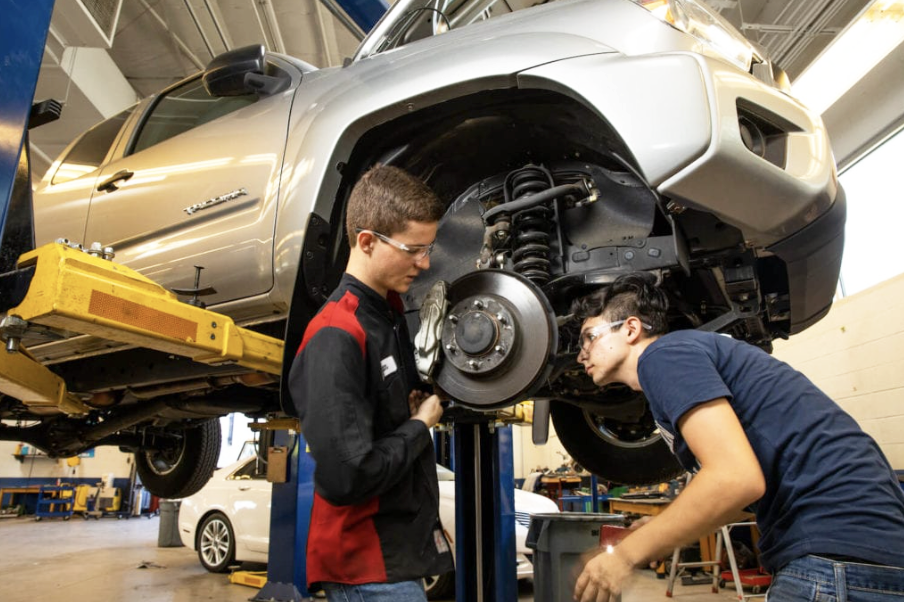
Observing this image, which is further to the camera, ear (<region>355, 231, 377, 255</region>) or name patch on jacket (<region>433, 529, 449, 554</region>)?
ear (<region>355, 231, 377, 255</region>)

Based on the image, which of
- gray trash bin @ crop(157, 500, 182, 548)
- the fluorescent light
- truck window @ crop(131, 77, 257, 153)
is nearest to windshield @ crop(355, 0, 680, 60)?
truck window @ crop(131, 77, 257, 153)

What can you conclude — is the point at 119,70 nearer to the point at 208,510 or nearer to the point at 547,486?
the point at 208,510

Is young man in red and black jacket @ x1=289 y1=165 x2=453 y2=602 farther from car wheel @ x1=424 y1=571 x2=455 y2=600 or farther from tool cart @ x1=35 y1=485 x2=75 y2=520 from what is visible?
tool cart @ x1=35 y1=485 x2=75 y2=520

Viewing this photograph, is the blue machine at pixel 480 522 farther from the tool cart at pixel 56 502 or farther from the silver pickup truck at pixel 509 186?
the tool cart at pixel 56 502

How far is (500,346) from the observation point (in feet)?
4.39

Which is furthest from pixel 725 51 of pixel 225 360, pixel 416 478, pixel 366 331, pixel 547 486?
pixel 547 486

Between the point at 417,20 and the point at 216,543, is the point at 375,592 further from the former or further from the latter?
the point at 216,543

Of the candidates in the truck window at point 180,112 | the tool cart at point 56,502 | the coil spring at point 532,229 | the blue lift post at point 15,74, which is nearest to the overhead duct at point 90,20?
the truck window at point 180,112

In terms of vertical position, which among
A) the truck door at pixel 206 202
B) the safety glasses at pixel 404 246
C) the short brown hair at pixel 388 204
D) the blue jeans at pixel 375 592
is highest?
the truck door at pixel 206 202

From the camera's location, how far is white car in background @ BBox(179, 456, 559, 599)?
546cm

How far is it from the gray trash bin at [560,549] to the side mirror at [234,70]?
279 centimetres

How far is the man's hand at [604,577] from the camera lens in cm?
89

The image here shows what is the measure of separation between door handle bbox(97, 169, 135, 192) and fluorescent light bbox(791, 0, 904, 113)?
3.74 m

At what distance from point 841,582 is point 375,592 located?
27.4 inches
